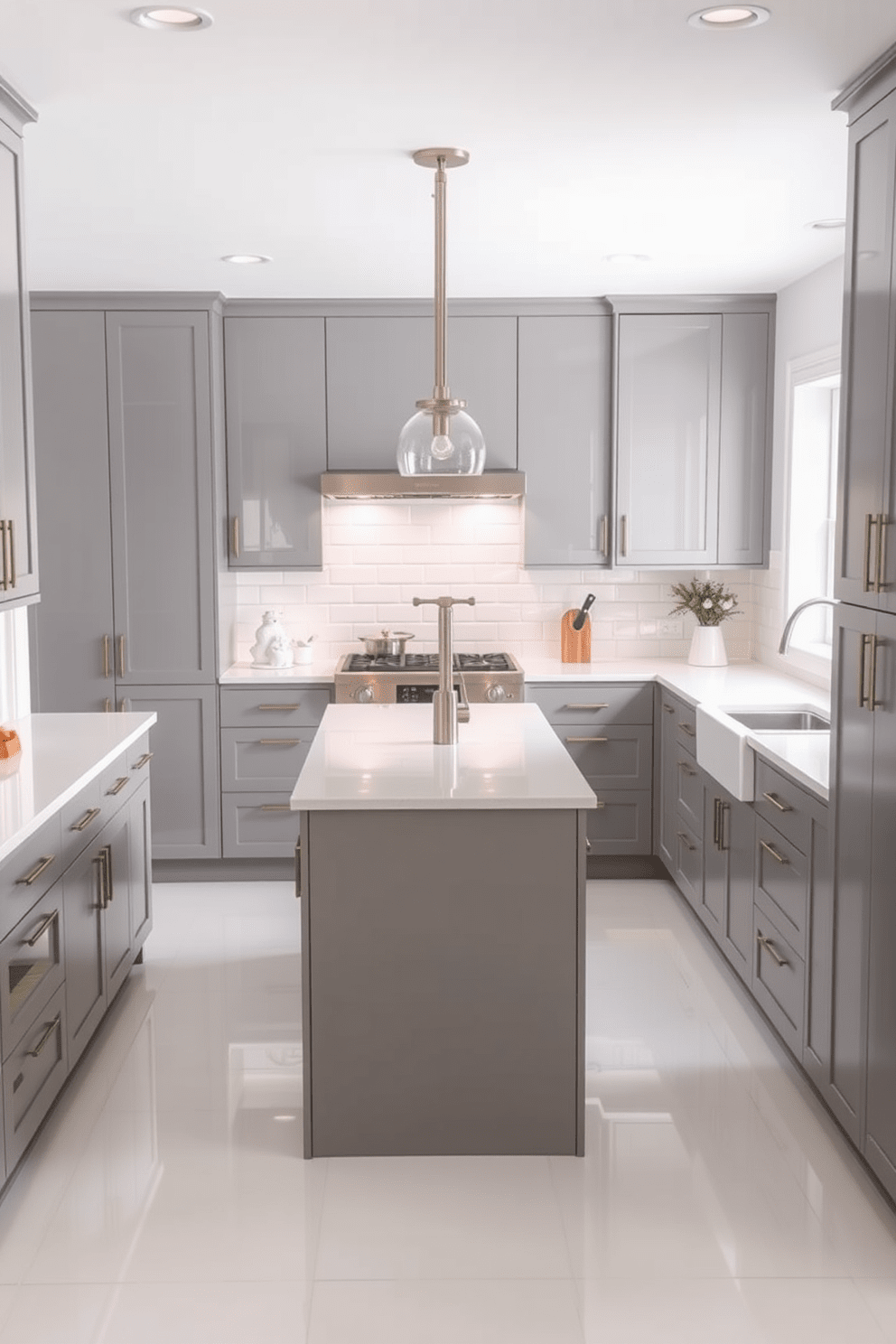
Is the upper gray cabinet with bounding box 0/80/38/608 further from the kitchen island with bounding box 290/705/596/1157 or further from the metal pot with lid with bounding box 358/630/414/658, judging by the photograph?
the metal pot with lid with bounding box 358/630/414/658

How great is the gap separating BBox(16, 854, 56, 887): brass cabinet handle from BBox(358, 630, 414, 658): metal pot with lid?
283 centimetres

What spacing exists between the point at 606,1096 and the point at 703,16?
2.67m

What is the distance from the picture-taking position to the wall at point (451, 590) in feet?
20.1

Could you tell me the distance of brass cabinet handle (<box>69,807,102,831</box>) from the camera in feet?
11.4

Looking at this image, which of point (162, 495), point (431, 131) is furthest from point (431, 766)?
point (162, 495)

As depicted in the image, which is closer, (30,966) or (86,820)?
(30,966)

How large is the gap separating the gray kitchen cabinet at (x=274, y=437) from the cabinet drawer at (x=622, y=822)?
1751 mm

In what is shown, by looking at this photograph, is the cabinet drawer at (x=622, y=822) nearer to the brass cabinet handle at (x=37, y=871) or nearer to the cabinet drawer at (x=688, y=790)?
the cabinet drawer at (x=688, y=790)

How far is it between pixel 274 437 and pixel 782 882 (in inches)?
125

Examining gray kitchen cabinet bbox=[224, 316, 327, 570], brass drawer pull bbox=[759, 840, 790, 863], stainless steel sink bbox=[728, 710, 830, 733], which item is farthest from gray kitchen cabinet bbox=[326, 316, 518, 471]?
brass drawer pull bbox=[759, 840, 790, 863]

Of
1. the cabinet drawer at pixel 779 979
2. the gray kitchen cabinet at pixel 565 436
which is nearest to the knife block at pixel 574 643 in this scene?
the gray kitchen cabinet at pixel 565 436

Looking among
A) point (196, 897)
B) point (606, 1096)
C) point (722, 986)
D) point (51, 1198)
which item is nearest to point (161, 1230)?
point (51, 1198)

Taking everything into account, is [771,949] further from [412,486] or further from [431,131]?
[412,486]

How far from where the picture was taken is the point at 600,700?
5590 millimetres
